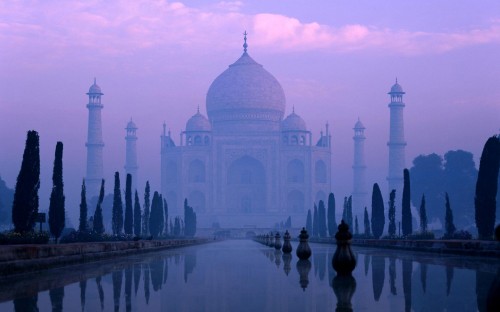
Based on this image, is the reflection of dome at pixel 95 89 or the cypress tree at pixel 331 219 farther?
the reflection of dome at pixel 95 89

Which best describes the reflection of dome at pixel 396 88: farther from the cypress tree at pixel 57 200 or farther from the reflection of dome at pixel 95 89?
the cypress tree at pixel 57 200


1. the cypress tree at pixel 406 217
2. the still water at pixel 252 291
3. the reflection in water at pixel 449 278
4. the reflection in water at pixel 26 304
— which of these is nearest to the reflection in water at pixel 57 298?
the still water at pixel 252 291

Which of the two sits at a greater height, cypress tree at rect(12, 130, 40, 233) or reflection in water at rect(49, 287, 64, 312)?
cypress tree at rect(12, 130, 40, 233)

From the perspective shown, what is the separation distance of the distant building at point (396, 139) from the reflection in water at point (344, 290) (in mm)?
77565

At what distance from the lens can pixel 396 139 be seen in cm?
8488

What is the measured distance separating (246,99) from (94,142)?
19987 millimetres

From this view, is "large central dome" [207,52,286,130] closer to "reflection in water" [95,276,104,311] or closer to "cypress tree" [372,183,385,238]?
"cypress tree" [372,183,385,238]

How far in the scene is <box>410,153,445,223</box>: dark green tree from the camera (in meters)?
73.8

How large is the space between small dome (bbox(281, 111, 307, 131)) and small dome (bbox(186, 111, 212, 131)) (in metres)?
9.76

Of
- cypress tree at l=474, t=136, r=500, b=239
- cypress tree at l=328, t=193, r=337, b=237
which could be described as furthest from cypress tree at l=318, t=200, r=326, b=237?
cypress tree at l=474, t=136, r=500, b=239

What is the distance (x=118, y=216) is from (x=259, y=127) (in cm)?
5660

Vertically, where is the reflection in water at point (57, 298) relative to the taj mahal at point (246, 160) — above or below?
below

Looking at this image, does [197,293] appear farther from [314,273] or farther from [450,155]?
[450,155]

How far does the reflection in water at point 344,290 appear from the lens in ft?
19.3
